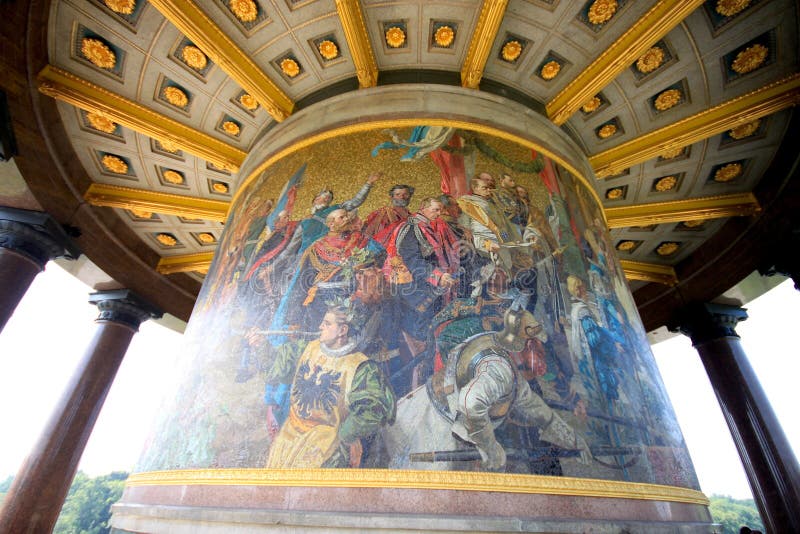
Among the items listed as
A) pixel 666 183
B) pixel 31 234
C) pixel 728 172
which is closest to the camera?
Result: pixel 31 234

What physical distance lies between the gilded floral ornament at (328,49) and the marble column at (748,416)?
411 inches

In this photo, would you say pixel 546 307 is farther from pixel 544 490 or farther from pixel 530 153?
pixel 530 153

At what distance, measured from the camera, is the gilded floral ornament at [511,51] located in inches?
266

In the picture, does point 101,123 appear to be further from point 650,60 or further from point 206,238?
point 650,60

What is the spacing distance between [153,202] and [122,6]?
3.99 meters

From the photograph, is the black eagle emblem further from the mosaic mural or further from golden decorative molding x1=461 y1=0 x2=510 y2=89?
golden decorative molding x1=461 y1=0 x2=510 y2=89

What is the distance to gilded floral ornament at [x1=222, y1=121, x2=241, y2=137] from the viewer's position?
7898mm

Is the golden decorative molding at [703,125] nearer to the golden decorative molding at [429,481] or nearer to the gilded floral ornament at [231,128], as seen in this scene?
the golden decorative molding at [429,481]

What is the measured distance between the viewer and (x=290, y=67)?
279 inches

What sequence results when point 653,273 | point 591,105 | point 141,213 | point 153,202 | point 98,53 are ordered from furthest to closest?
1. point 653,273
2. point 141,213
3. point 153,202
4. point 591,105
5. point 98,53

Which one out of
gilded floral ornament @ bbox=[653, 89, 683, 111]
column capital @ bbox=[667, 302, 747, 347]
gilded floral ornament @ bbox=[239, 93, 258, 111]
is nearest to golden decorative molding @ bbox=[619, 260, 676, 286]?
column capital @ bbox=[667, 302, 747, 347]

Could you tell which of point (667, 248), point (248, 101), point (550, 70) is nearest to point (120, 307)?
point (248, 101)

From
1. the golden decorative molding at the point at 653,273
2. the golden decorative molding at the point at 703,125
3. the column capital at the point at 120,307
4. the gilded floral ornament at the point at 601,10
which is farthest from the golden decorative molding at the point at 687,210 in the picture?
the column capital at the point at 120,307

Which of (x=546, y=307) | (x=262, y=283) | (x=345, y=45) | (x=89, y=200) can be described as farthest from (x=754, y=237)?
(x=89, y=200)
